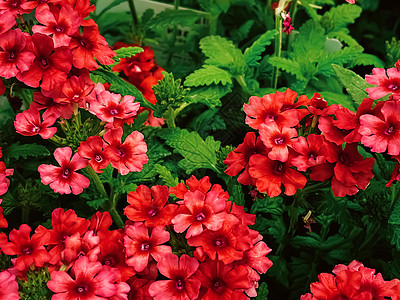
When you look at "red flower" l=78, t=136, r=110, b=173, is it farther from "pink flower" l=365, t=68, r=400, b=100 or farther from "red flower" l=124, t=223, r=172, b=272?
"pink flower" l=365, t=68, r=400, b=100

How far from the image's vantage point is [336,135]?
2.63ft

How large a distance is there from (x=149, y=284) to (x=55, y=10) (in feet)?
1.74

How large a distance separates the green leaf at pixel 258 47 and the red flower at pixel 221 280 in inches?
27.3

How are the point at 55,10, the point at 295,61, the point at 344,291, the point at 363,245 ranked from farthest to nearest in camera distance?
1. the point at 295,61
2. the point at 363,245
3. the point at 55,10
4. the point at 344,291

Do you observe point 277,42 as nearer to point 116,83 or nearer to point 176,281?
point 116,83

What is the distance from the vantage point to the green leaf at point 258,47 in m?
1.23

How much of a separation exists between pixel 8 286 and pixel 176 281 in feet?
0.83

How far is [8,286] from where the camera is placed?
69cm

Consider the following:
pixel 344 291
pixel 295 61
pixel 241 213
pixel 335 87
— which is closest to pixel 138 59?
pixel 295 61

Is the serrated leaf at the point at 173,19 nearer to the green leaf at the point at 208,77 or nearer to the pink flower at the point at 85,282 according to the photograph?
the green leaf at the point at 208,77

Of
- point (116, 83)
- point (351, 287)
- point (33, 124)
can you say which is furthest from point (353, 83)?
point (33, 124)

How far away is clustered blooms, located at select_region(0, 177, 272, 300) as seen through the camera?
70cm

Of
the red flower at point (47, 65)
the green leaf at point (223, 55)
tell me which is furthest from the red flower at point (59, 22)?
the green leaf at point (223, 55)

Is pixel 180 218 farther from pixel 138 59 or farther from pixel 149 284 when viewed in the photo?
pixel 138 59
